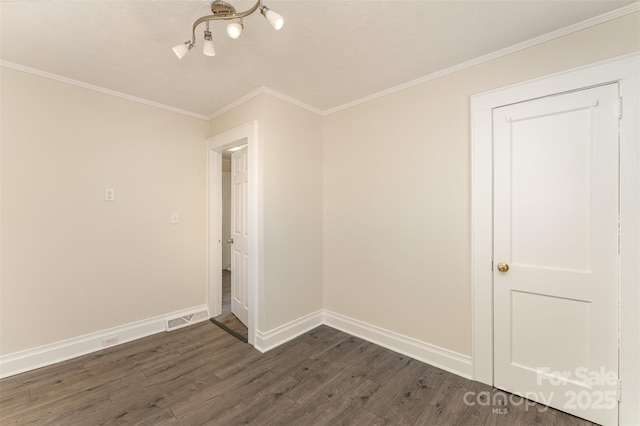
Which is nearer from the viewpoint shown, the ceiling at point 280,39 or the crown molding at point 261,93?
the ceiling at point 280,39

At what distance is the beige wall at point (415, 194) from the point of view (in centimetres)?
193

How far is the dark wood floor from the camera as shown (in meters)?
1.74

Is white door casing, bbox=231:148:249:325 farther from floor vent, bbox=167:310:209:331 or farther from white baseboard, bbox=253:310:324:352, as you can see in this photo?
white baseboard, bbox=253:310:324:352

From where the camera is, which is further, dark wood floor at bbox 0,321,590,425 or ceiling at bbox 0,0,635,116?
dark wood floor at bbox 0,321,590,425

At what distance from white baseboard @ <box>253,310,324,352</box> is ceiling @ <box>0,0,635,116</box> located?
94.7 inches

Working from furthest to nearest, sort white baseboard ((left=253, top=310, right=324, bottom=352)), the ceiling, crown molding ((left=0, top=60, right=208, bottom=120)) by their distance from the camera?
white baseboard ((left=253, top=310, right=324, bottom=352))
crown molding ((left=0, top=60, right=208, bottom=120))
the ceiling

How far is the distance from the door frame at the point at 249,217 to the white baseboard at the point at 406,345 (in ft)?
3.18

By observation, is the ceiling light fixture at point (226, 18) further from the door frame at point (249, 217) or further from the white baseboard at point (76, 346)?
A: the white baseboard at point (76, 346)

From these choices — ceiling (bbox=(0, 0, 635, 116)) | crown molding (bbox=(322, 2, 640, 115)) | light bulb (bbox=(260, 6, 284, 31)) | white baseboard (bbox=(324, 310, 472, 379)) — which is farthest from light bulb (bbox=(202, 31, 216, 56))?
white baseboard (bbox=(324, 310, 472, 379))

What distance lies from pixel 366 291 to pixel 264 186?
152cm

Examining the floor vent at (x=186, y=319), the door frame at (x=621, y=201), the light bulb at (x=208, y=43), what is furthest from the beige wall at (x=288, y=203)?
the door frame at (x=621, y=201)

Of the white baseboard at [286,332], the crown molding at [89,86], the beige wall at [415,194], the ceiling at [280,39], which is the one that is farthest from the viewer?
the white baseboard at [286,332]

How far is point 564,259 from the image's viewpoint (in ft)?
5.83

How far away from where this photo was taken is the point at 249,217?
2691mm
